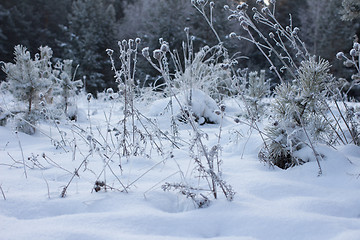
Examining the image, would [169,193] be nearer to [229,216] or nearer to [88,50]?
[229,216]

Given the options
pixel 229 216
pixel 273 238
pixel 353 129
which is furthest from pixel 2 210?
pixel 353 129

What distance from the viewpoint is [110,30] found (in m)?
19.4

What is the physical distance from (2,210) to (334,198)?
133 centimetres

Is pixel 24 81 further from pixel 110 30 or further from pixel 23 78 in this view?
pixel 110 30

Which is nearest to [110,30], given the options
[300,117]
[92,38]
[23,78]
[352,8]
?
[92,38]

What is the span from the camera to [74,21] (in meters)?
19.4

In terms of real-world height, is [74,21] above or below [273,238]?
above

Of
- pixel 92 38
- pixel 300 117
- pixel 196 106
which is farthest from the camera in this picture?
pixel 92 38

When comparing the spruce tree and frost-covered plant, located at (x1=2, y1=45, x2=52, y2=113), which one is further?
the spruce tree

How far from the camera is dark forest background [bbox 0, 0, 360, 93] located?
59.2ft

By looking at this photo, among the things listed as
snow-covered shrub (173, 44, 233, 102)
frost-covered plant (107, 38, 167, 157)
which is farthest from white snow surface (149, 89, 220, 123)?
frost-covered plant (107, 38, 167, 157)

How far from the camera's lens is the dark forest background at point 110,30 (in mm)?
18033

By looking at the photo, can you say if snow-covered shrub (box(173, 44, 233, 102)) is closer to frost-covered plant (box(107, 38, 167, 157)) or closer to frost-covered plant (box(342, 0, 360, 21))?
frost-covered plant (box(107, 38, 167, 157))

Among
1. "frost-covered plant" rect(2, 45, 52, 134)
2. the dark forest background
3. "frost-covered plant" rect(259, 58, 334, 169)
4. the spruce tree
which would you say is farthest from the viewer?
the spruce tree
